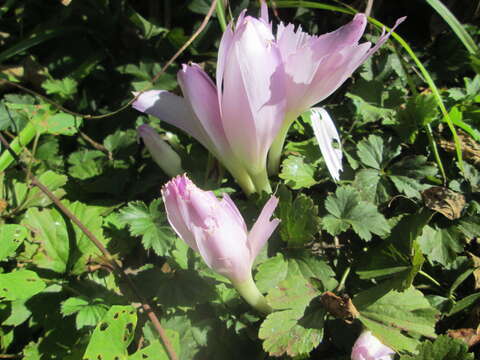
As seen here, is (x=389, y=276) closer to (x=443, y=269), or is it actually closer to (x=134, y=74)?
(x=443, y=269)

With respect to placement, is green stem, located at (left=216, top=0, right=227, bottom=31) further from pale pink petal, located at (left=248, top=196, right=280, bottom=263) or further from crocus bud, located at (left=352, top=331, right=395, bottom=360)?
crocus bud, located at (left=352, top=331, right=395, bottom=360)

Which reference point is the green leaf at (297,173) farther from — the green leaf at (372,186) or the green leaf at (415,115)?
the green leaf at (415,115)

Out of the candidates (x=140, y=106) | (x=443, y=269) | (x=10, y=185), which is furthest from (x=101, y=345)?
(x=443, y=269)

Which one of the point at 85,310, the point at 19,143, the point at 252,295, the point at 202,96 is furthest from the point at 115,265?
the point at 19,143

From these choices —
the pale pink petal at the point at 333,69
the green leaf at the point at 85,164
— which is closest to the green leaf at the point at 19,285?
the green leaf at the point at 85,164

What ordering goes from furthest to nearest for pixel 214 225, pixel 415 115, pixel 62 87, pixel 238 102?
1. pixel 62 87
2. pixel 415 115
3. pixel 238 102
4. pixel 214 225

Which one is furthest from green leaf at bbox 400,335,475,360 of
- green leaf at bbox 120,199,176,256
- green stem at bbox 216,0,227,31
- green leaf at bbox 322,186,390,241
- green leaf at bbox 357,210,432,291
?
green stem at bbox 216,0,227,31

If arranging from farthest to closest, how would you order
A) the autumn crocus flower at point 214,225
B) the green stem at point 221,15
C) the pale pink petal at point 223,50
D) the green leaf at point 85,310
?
1. the green stem at point 221,15
2. the green leaf at point 85,310
3. the pale pink petal at point 223,50
4. the autumn crocus flower at point 214,225

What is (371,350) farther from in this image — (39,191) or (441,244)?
(39,191)
